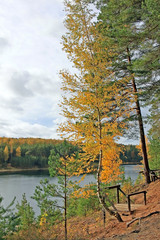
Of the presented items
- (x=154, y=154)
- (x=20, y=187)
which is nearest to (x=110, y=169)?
(x=154, y=154)

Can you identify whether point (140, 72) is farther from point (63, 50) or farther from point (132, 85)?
point (63, 50)

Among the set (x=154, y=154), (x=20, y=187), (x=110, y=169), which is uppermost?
(x=154, y=154)

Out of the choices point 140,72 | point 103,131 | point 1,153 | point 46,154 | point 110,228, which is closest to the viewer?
point 110,228

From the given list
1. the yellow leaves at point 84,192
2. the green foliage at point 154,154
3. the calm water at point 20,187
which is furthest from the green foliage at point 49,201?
the green foliage at point 154,154

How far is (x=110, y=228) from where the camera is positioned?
7.14 meters

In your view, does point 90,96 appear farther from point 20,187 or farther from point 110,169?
point 20,187

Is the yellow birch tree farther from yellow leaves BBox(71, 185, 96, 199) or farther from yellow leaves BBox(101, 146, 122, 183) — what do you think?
yellow leaves BBox(101, 146, 122, 183)

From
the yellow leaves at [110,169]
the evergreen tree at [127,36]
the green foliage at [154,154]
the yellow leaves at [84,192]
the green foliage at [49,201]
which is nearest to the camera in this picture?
the yellow leaves at [84,192]

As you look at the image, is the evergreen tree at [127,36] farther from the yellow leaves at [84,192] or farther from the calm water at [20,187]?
the calm water at [20,187]

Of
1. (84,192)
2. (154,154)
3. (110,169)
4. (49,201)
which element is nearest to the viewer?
(84,192)

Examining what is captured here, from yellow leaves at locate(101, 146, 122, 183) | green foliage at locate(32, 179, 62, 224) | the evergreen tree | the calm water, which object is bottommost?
the calm water

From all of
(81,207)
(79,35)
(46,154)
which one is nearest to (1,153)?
(46,154)

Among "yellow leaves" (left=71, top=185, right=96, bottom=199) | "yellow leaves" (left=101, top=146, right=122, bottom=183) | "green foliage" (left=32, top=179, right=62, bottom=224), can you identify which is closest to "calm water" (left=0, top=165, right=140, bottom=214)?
"yellow leaves" (left=101, top=146, right=122, bottom=183)

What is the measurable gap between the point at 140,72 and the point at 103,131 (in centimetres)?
618
